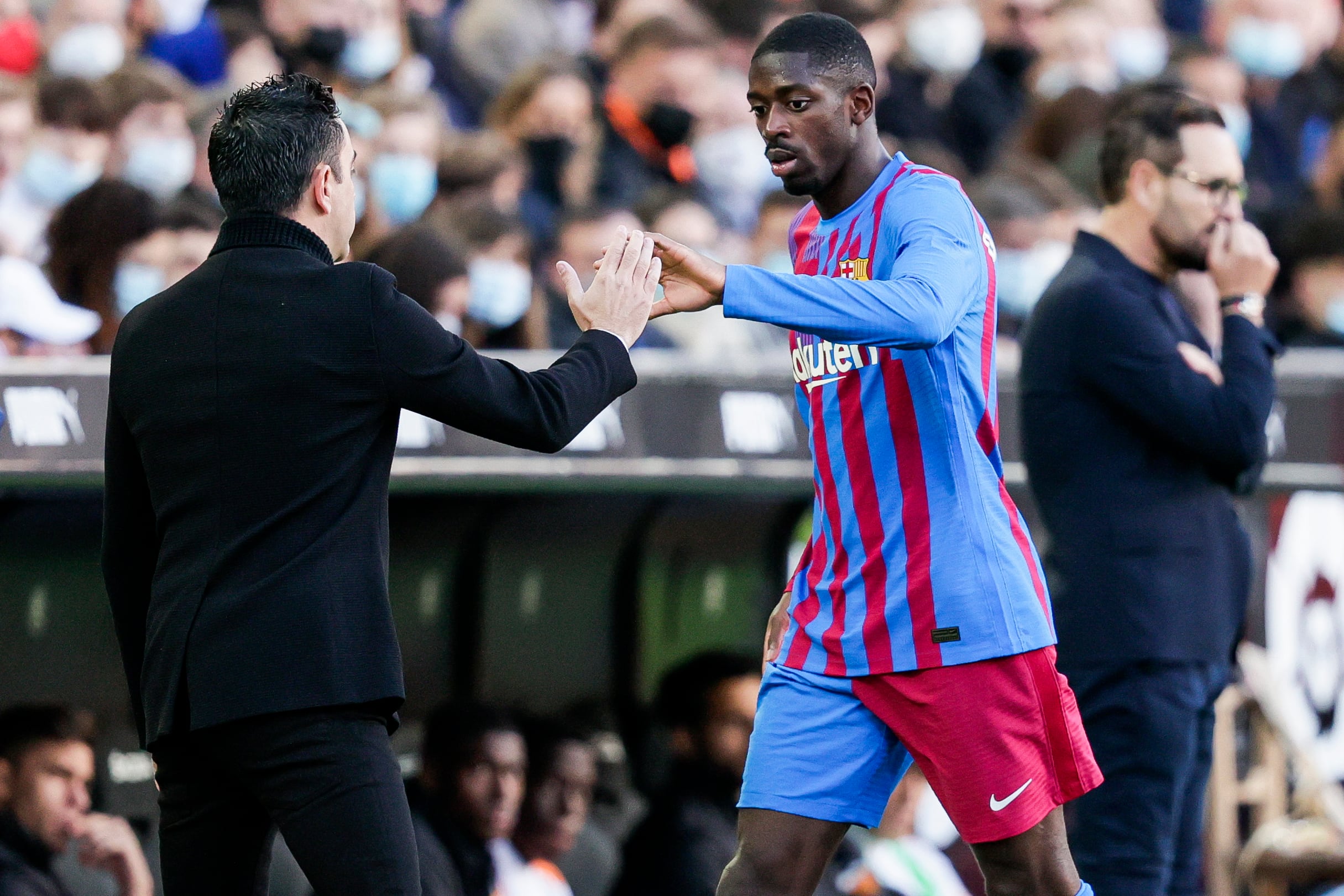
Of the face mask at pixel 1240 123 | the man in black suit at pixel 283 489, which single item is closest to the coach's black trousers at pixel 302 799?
the man in black suit at pixel 283 489

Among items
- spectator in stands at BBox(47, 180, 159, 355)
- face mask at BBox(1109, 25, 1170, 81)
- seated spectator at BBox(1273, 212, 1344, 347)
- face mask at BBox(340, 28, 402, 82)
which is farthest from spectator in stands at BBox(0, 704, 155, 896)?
face mask at BBox(1109, 25, 1170, 81)

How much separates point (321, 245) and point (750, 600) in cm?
356

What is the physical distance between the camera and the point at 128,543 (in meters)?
3.53

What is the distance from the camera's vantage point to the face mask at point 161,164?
6.25m

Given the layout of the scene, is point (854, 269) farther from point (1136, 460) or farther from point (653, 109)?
point (653, 109)

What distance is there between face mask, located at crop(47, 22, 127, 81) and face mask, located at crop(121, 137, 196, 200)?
2.83 feet

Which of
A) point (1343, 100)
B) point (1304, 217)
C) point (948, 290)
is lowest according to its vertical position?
point (948, 290)

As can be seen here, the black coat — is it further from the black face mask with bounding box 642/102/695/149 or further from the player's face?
the black face mask with bounding box 642/102/695/149

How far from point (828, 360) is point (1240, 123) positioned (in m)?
6.45

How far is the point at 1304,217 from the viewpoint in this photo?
7984mm

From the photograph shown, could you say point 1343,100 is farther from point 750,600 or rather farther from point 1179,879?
point 1179,879

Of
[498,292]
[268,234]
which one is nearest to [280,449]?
[268,234]

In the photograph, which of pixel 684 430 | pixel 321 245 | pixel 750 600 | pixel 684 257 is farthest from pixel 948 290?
pixel 750 600

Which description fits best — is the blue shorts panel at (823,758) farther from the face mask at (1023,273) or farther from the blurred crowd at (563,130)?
the face mask at (1023,273)
